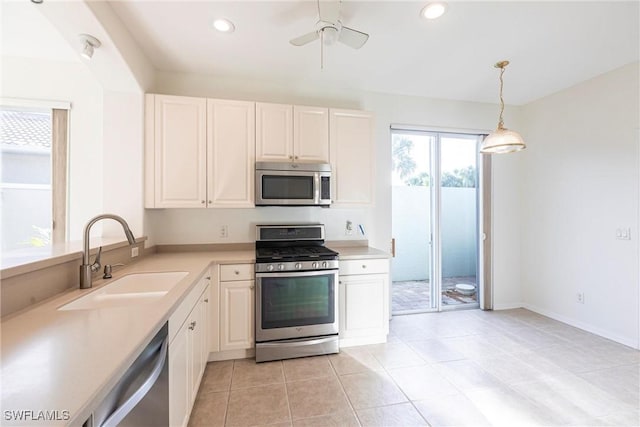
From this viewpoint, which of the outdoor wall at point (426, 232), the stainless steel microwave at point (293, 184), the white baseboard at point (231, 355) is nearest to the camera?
the white baseboard at point (231, 355)

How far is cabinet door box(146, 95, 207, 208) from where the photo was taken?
8.31ft

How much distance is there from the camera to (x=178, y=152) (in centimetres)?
258

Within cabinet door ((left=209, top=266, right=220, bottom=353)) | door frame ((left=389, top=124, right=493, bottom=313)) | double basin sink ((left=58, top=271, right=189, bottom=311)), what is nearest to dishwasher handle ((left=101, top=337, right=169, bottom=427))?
double basin sink ((left=58, top=271, right=189, bottom=311))

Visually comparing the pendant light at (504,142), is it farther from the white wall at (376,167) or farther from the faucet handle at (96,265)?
the faucet handle at (96,265)

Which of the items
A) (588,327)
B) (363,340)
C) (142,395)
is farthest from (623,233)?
(142,395)

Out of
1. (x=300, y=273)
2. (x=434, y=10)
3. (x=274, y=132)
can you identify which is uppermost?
(x=434, y=10)

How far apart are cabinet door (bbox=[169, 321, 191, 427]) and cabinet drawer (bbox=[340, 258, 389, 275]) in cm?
147

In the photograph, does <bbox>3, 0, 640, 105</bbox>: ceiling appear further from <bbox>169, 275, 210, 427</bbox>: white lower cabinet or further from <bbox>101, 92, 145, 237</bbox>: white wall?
<bbox>169, 275, 210, 427</bbox>: white lower cabinet

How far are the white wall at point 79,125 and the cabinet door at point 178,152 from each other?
1.97 ft

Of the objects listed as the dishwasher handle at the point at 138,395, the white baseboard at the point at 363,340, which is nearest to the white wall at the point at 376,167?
the white baseboard at the point at 363,340

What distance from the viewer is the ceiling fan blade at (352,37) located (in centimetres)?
180

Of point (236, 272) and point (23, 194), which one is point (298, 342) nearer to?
point (236, 272)

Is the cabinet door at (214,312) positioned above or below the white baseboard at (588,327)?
above

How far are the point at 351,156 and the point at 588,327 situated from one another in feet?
10.8
